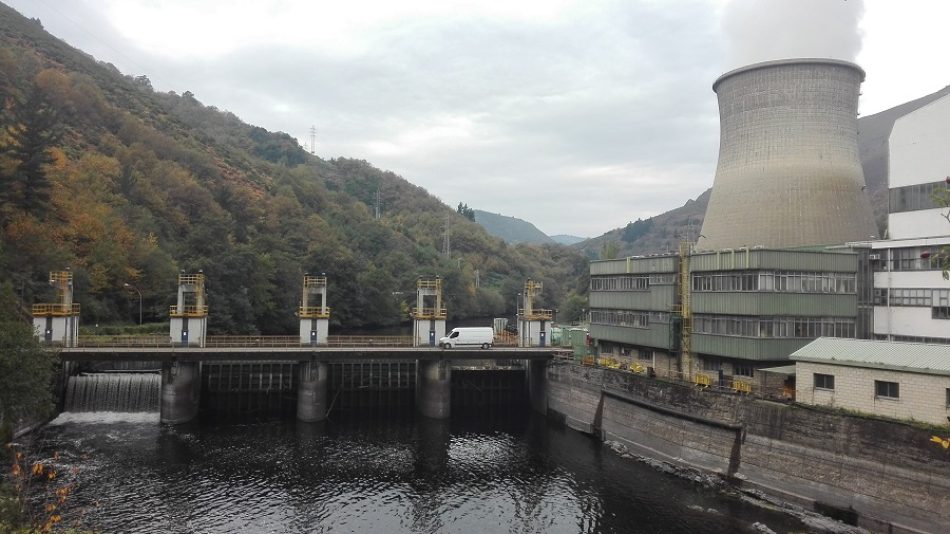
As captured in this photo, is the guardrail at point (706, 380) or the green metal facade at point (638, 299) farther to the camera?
the green metal facade at point (638, 299)

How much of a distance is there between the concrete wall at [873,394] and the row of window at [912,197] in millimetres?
13596

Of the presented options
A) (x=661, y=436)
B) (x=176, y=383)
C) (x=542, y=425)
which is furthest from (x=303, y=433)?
(x=661, y=436)

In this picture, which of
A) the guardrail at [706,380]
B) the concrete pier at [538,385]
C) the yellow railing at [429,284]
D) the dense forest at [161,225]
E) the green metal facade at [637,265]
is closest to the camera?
the guardrail at [706,380]

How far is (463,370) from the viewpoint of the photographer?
2068 inches

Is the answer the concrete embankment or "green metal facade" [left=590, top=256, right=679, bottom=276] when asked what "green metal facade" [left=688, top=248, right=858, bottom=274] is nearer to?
"green metal facade" [left=590, top=256, right=679, bottom=276]

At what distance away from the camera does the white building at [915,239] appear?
1325 inches

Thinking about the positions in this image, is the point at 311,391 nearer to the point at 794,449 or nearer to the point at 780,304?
the point at 794,449

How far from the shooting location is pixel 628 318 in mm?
45688

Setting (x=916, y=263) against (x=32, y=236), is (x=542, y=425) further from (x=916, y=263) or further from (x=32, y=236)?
(x=32, y=236)

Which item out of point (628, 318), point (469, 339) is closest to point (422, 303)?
point (469, 339)

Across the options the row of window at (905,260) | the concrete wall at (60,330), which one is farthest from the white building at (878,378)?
the concrete wall at (60,330)

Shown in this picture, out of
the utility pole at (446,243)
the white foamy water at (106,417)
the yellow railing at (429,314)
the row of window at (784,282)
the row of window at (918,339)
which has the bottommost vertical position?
the white foamy water at (106,417)

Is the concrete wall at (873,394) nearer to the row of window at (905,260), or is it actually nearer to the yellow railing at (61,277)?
the row of window at (905,260)

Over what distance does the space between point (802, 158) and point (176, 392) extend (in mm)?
49638
